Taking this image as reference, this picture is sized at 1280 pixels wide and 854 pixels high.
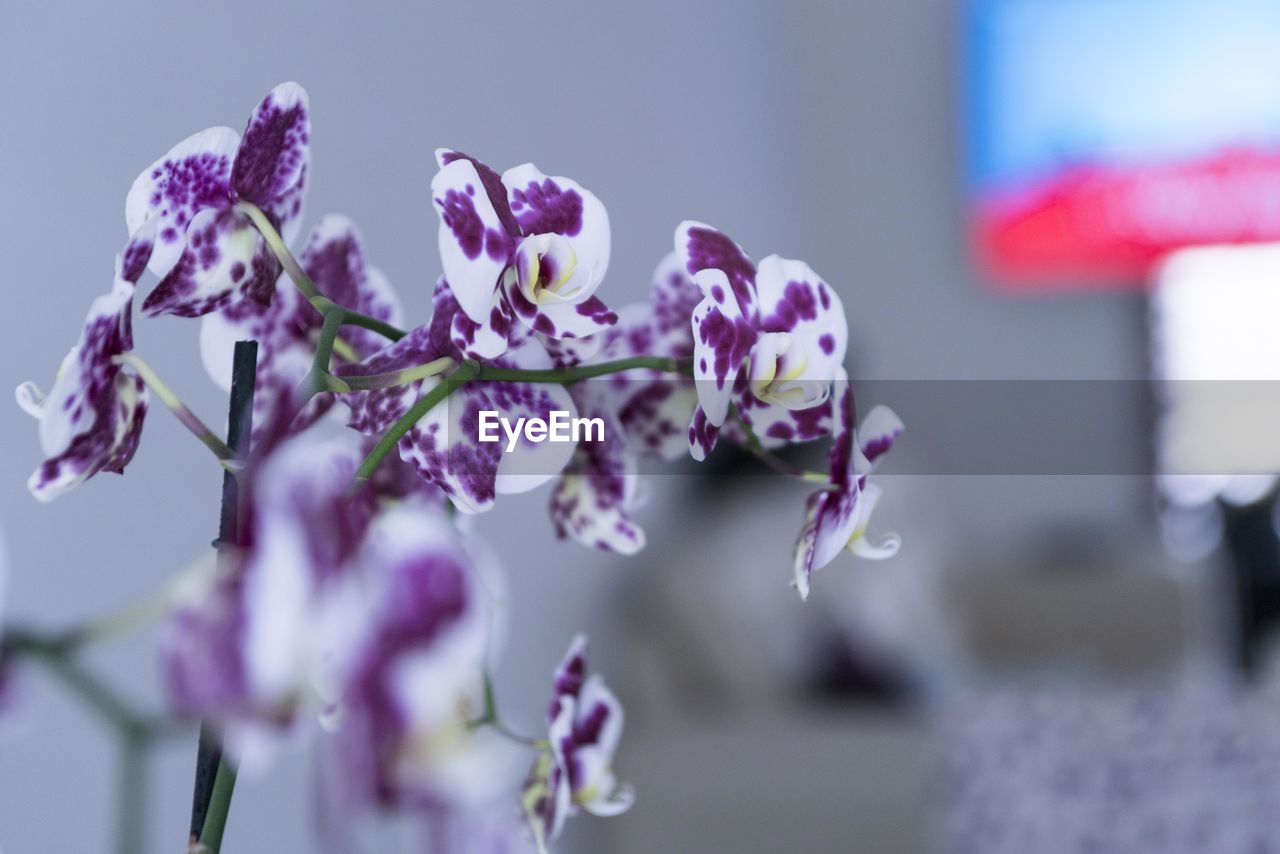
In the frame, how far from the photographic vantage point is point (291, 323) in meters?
0.35

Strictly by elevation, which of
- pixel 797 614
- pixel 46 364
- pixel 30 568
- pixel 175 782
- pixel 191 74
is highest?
pixel 191 74

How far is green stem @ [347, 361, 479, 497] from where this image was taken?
0.83ft

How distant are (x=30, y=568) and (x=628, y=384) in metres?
0.40

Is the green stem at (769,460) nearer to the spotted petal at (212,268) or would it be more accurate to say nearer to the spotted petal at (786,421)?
the spotted petal at (786,421)

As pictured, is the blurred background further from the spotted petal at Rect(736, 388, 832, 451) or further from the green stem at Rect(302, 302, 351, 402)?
the spotted petal at Rect(736, 388, 832, 451)

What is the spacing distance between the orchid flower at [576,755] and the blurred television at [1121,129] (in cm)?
310

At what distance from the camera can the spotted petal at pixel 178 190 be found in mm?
299

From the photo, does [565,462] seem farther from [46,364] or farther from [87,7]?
[87,7]

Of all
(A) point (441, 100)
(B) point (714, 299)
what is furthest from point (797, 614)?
(B) point (714, 299)

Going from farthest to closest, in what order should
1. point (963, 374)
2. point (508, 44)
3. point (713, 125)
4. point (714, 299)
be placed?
point (963, 374), point (713, 125), point (508, 44), point (714, 299)

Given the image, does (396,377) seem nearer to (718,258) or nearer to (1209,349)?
(718,258)

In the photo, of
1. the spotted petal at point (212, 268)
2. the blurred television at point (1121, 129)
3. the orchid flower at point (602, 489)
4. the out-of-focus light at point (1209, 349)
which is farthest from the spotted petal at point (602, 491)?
the out-of-focus light at point (1209, 349)

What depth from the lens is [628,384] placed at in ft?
1.25

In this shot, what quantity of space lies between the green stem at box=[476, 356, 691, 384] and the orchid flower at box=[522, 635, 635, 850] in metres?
0.07
